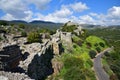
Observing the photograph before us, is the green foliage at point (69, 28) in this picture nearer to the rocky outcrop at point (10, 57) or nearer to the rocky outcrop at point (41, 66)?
the rocky outcrop at point (41, 66)

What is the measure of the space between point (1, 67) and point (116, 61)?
48808 mm

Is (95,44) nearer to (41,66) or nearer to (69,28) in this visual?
(69,28)

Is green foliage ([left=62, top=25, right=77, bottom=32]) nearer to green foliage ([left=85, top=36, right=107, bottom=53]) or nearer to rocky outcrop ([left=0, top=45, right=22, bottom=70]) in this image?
green foliage ([left=85, top=36, right=107, bottom=53])

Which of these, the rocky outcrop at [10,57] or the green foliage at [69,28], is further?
the green foliage at [69,28]

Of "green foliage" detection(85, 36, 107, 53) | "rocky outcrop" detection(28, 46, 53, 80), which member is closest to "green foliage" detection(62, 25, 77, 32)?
"green foliage" detection(85, 36, 107, 53)

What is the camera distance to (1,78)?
18.1 meters

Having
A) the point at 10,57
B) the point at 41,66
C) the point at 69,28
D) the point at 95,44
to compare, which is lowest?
the point at 95,44

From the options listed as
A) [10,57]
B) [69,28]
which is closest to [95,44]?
[69,28]

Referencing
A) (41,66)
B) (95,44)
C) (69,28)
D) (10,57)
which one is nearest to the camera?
(10,57)

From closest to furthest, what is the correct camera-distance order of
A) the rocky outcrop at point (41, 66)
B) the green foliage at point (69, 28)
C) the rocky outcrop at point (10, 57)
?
the rocky outcrop at point (10, 57), the rocky outcrop at point (41, 66), the green foliage at point (69, 28)

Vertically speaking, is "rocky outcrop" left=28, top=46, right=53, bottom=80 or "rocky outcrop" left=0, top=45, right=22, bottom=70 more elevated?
"rocky outcrop" left=0, top=45, right=22, bottom=70

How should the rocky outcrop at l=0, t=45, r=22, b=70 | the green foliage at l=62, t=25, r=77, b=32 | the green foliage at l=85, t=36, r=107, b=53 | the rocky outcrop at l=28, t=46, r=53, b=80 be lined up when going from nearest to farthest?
the rocky outcrop at l=0, t=45, r=22, b=70 < the rocky outcrop at l=28, t=46, r=53, b=80 < the green foliage at l=85, t=36, r=107, b=53 < the green foliage at l=62, t=25, r=77, b=32

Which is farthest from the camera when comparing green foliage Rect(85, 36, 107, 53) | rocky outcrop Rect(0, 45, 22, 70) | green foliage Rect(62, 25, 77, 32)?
green foliage Rect(62, 25, 77, 32)

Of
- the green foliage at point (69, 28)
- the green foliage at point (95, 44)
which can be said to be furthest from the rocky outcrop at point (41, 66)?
the green foliage at point (69, 28)
